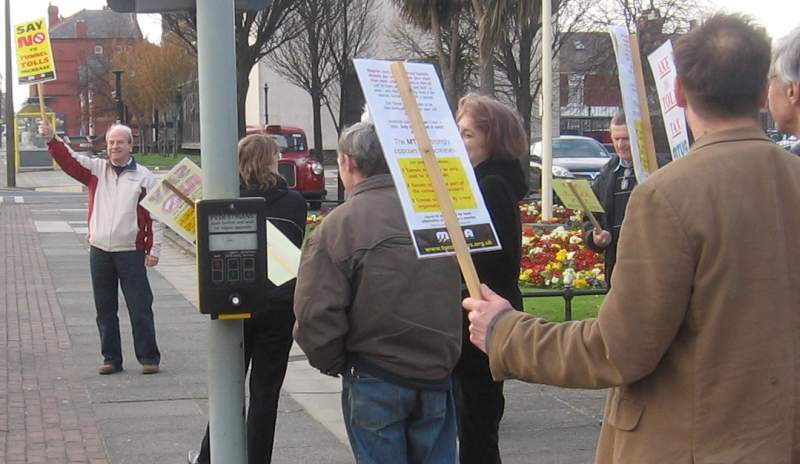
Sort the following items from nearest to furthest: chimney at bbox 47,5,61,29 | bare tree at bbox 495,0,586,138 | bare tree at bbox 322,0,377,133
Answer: bare tree at bbox 495,0,586,138 < bare tree at bbox 322,0,377,133 < chimney at bbox 47,5,61,29

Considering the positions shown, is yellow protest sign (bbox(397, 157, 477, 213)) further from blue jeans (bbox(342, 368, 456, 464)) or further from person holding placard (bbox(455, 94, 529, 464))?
person holding placard (bbox(455, 94, 529, 464))

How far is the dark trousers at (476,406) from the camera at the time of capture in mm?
5039

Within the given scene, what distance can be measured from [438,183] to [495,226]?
6.85 ft

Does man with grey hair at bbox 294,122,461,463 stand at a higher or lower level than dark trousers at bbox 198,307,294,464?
higher

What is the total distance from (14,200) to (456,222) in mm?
30477

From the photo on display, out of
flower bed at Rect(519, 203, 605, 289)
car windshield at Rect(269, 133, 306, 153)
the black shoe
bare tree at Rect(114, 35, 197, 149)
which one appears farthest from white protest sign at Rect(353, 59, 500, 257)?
bare tree at Rect(114, 35, 197, 149)

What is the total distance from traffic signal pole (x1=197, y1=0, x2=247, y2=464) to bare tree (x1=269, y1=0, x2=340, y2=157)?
22269 mm

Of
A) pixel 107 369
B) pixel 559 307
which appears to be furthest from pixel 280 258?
pixel 559 307

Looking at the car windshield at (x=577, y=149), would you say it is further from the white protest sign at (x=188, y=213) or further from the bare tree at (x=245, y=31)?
the white protest sign at (x=188, y=213)

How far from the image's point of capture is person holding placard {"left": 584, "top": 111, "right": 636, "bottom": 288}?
257 inches

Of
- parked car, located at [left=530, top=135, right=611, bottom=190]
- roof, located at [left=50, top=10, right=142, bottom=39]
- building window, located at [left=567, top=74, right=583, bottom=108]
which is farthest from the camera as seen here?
roof, located at [left=50, top=10, right=142, bottom=39]

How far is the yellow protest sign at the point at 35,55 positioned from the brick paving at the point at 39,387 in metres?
2.14

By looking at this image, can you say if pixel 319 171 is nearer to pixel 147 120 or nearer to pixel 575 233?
pixel 575 233

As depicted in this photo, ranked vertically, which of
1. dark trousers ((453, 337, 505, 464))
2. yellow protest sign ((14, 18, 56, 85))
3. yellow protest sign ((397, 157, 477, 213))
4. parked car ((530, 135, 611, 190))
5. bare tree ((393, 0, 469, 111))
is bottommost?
dark trousers ((453, 337, 505, 464))
